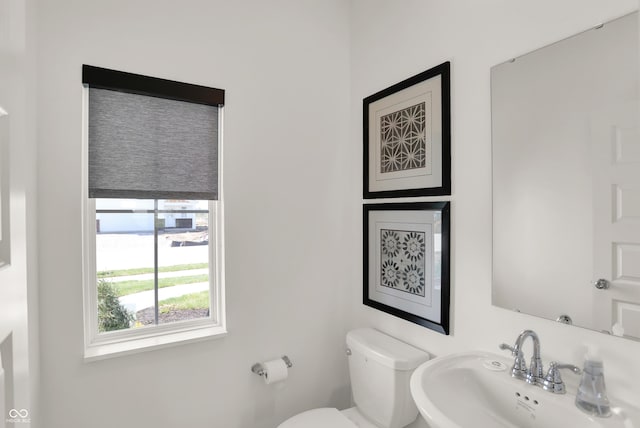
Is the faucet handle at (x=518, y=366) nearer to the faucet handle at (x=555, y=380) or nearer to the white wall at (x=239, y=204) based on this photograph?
the faucet handle at (x=555, y=380)

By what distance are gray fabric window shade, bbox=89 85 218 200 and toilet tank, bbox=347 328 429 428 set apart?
1.07 meters

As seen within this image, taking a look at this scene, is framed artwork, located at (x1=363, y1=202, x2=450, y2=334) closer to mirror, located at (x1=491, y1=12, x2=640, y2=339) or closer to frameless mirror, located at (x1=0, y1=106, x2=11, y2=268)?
mirror, located at (x1=491, y1=12, x2=640, y2=339)

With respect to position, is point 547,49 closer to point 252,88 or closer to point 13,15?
point 252,88

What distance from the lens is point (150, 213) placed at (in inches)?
64.6

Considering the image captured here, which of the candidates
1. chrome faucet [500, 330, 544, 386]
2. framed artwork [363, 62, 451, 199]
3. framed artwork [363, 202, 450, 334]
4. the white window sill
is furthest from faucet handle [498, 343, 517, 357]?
the white window sill

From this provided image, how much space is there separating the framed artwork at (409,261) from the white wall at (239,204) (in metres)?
0.23

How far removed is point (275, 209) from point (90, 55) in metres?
1.03

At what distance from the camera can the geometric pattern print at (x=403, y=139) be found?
63.3 inches

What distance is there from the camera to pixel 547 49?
1.16 metres

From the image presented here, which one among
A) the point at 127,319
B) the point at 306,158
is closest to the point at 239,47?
the point at 306,158

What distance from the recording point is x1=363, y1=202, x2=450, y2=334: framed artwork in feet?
4.94

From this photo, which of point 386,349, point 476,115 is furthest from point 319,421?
point 476,115

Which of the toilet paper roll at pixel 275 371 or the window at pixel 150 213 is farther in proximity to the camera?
the toilet paper roll at pixel 275 371

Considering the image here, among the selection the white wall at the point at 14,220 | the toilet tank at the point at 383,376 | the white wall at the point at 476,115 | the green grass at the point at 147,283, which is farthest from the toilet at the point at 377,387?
the white wall at the point at 14,220
